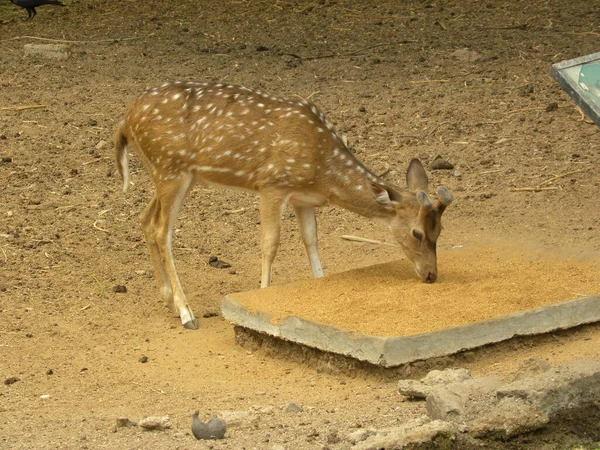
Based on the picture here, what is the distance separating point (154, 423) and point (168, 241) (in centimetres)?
257

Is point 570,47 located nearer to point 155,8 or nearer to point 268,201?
point 155,8

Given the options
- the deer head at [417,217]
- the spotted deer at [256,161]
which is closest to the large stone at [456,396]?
the deer head at [417,217]

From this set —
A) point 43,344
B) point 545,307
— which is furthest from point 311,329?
point 43,344

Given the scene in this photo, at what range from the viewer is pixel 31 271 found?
8539mm

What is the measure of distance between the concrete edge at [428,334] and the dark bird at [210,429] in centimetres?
114

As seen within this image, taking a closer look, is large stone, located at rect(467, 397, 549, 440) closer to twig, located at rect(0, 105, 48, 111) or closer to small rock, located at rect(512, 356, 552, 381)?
small rock, located at rect(512, 356, 552, 381)

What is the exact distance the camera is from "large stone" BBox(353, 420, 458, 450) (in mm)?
4820

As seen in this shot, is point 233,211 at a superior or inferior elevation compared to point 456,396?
inferior

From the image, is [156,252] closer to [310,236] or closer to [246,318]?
[310,236]

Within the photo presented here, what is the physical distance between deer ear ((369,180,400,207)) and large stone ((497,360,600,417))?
8.01ft

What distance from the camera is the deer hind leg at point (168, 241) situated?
778 cm

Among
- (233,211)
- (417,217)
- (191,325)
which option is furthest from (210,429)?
(233,211)

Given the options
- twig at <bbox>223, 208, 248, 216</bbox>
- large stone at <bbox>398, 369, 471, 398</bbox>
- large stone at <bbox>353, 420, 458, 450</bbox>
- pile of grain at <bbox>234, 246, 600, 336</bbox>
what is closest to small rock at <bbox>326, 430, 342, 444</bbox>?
large stone at <bbox>353, 420, 458, 450</bbox>

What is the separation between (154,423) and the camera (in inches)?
216
